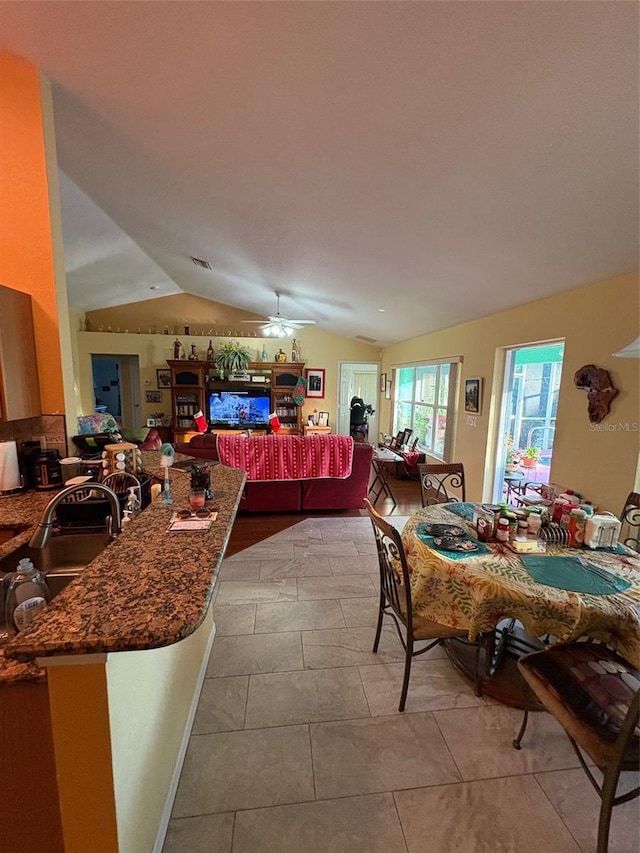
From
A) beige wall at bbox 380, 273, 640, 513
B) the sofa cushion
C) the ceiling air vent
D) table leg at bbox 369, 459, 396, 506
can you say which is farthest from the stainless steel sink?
the ceiling air vent

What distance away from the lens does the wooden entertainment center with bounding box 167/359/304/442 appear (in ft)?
22.9

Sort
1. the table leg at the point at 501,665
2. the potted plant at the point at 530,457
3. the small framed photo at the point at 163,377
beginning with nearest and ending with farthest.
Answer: the table leg at the point at 501,665
the potted plant at the point at 530,457
the small framed photo at the point at 163,377

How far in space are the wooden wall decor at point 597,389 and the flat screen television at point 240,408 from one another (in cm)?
553

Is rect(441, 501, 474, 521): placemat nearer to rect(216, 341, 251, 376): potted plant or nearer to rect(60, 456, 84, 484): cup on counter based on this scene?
rect(60, 456, 84, 484): cup on counter

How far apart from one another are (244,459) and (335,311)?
9.44ft

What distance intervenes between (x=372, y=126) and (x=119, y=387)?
7977mm

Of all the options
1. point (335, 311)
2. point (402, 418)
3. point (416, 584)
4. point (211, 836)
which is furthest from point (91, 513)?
point (402, 418)

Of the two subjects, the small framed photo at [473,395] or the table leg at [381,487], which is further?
the table leg at [381,487]

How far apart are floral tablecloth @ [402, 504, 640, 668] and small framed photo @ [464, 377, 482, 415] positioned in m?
2.32

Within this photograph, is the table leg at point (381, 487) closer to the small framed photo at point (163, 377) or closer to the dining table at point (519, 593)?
the dining table at point (519, 593)

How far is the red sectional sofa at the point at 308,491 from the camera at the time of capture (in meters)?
4.05

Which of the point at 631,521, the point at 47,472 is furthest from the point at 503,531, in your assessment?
the point at 47,472

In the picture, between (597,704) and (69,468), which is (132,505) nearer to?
(69,468)

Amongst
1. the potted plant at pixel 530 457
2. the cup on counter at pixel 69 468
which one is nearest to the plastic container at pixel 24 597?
the cup on counter at pixel 69 468
